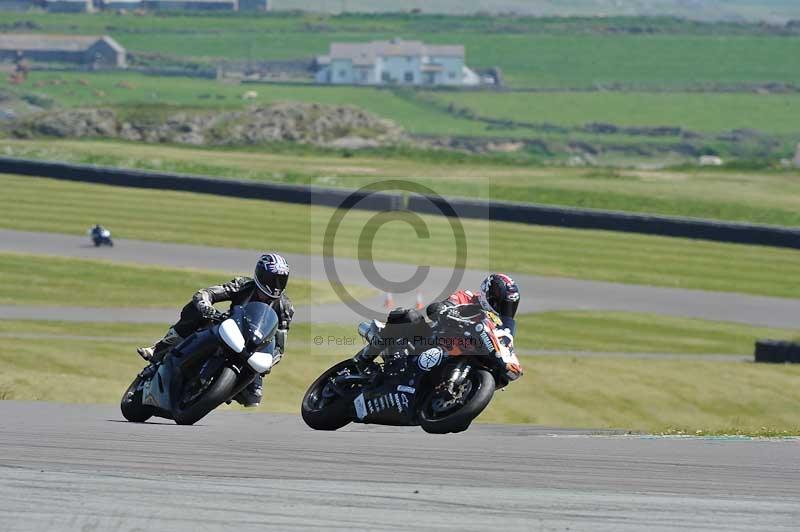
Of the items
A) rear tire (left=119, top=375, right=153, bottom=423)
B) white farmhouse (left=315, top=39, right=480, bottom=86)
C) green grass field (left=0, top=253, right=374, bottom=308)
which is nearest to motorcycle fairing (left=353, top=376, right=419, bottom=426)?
rear tire (left=119, top=375, right=153, bottom=423)

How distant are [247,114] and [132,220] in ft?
160

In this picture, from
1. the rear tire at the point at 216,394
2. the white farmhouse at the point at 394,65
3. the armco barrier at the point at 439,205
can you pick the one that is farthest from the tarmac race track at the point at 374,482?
the white farmhouse at the point at 394,65

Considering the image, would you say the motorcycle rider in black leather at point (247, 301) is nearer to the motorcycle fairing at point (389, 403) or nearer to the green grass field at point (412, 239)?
the motorcycle fairing at point (389, 403)

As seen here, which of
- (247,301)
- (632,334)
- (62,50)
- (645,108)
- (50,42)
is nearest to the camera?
(247,301)

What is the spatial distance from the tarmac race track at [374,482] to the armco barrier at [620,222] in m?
32.7

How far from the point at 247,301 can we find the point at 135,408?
1544mm

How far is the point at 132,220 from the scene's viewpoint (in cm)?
4566

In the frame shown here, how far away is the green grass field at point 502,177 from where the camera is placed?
178ft

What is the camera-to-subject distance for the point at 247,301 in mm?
12852

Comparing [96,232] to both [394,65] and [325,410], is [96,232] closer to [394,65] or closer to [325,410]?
[325,410]

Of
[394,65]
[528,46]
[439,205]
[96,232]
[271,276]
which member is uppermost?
[271,276]

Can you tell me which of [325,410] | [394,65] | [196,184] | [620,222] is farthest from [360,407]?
[394,65]

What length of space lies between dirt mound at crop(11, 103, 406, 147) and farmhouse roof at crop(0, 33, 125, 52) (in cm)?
6949

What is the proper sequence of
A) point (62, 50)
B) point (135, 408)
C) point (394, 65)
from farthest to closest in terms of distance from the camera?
point (394, 65) < point (62, 50) < point (135, 408)
